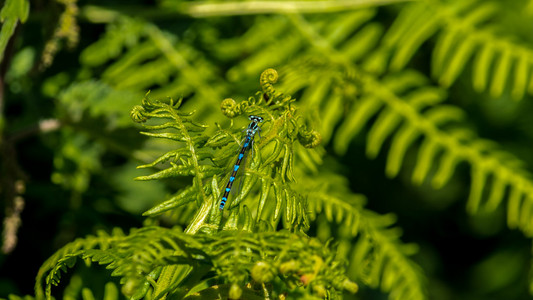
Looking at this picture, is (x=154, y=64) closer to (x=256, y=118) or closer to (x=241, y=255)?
(x=256, y=118)

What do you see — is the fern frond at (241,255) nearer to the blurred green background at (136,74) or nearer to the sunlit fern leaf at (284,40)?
the blurred green background at (136,74)

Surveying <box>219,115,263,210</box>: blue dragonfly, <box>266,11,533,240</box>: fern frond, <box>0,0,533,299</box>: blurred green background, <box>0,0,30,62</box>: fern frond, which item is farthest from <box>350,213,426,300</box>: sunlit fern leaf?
<box>0,0,30,62</box>: fern frond

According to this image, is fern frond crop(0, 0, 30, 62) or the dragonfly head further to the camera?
fern frond crop(0, 0, 30, 62)

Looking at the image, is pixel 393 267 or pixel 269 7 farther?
pixel 269 7

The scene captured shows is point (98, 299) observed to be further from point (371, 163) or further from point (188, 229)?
point (371, 163)

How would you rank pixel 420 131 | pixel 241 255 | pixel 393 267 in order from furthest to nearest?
pixel 420 131, pixel 393 267, pixel 241 255

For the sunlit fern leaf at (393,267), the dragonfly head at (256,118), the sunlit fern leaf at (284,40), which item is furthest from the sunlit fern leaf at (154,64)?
the dragonfly head at (256,118)

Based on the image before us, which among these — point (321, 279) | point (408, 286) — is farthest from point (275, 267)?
point (408, 286)

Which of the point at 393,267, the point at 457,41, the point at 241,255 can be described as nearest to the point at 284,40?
the point at 457,41

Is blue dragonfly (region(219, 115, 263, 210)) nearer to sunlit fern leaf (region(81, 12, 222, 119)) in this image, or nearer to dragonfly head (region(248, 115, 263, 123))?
dragonfly head (region(248, 115, 263, 123))
